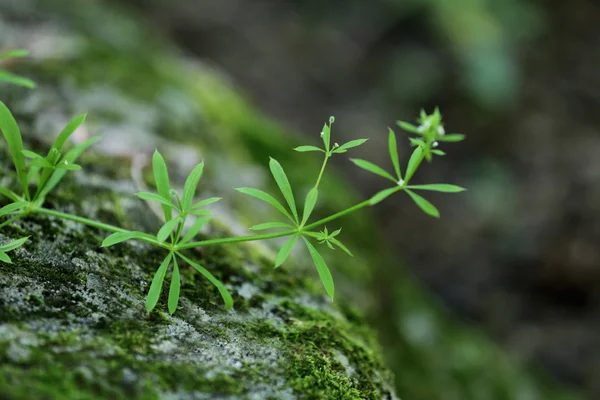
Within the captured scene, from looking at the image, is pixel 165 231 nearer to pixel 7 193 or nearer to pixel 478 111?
pixel 7 193

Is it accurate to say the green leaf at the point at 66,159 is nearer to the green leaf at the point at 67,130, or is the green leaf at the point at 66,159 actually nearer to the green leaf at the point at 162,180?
the green leaf at the point at 67,130

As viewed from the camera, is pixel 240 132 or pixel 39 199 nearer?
pixel 39 199

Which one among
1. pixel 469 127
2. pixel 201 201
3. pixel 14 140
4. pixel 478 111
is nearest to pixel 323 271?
pixel 201 201

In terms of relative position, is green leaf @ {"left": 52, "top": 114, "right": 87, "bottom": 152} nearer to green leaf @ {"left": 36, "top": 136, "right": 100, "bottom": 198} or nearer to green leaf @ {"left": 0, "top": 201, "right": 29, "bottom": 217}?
green leaf @ {"left": 36, "top": 136, "right": 100, "bottom": 198}

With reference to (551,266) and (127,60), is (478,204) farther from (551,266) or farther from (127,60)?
(127,60)

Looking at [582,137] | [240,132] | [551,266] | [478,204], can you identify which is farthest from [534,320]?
[240,132]

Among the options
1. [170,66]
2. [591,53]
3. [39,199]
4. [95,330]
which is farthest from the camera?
[591,53]
